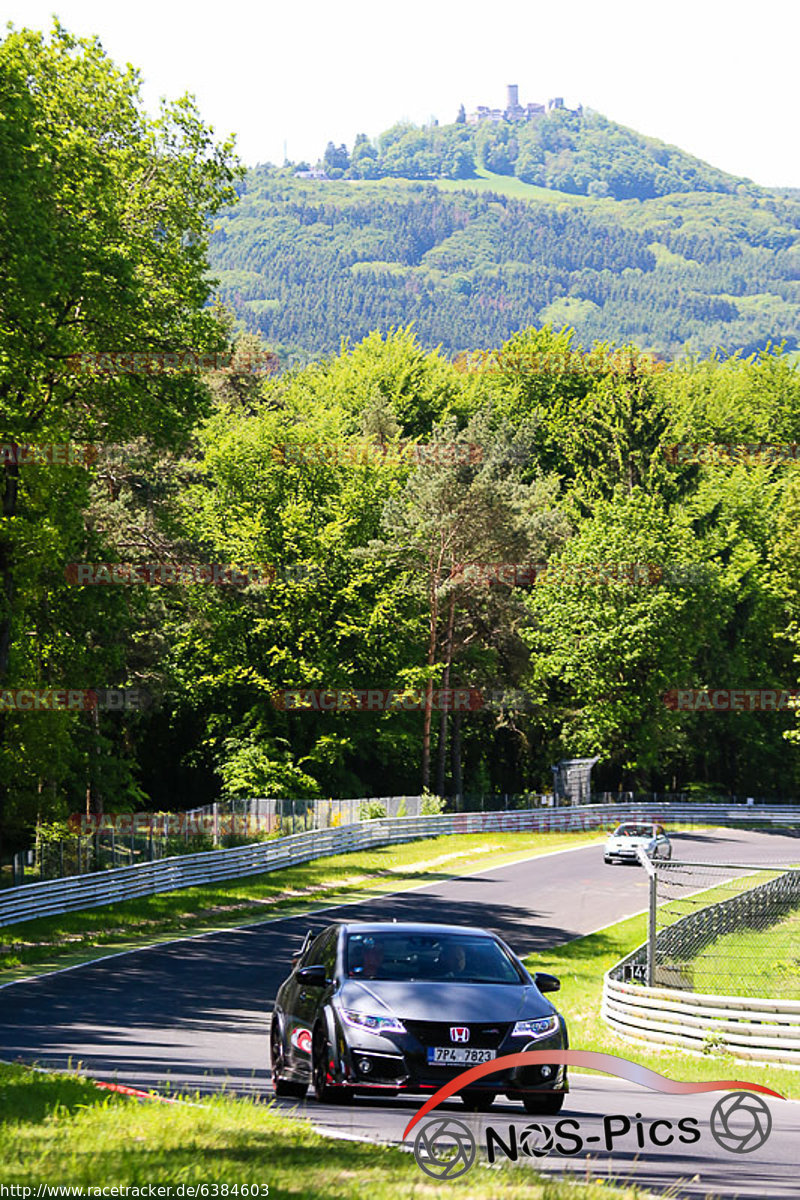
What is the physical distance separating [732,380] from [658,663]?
1436 inches

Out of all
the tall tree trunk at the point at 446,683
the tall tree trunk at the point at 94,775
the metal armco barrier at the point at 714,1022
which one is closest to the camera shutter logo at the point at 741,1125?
the metal armco barrier at the point at 714,1022

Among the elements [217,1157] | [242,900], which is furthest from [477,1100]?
[242,900]

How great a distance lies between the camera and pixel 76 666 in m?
37.4

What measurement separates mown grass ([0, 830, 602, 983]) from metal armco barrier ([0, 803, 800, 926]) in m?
0.38

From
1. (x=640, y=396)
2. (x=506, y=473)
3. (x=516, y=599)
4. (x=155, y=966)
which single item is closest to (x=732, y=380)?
(x=640, y=396)

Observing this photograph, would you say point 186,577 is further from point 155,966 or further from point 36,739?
point 155,966

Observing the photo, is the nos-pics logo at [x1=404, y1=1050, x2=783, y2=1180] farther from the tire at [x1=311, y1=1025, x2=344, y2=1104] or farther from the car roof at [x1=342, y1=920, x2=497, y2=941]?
the car roof at [x1=342, y1=920, x2=497, y2=941]

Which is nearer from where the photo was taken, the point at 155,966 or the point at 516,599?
the point at 155,966

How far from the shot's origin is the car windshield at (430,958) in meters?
10.8

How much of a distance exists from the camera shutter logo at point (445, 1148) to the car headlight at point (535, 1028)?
0.82 meters

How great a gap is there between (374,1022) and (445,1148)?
1.73 m

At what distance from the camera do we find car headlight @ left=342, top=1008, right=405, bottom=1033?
9734mm

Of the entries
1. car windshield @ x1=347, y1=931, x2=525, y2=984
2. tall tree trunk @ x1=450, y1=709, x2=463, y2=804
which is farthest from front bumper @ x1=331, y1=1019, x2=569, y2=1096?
tall tree trunk @ x1=450, y1=709, x2=463, y2=804

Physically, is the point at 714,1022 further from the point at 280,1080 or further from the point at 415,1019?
the point at 415,1019
